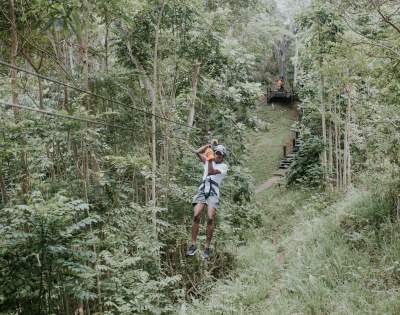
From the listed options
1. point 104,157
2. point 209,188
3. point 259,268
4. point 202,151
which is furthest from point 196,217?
point 259,268

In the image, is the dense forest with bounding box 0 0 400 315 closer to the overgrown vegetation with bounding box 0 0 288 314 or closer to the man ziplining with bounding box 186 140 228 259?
the overgrown vegetation with bounding box 0 0 288 314

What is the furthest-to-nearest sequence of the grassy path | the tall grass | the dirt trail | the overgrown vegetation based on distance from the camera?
the dirt trail < the grassy path < the tall grass < the overgrown vegetation

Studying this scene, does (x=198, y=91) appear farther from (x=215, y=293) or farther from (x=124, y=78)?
(x=215, y=293)

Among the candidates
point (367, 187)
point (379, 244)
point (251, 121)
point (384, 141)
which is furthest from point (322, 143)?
point (379, 244)

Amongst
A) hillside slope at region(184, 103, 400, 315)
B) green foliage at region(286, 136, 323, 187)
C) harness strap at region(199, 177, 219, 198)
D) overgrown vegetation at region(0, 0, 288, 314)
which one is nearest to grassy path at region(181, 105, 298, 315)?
hillside slope at region(184, 103, 400, 315)

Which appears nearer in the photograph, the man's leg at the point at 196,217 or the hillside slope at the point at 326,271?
the hillside slope at the point at 326,271

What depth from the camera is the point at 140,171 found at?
6758mm

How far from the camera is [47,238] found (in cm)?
405

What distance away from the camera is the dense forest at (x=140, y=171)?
4.28 m

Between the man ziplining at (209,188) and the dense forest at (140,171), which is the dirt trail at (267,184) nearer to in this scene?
the dense forest at (140,171)

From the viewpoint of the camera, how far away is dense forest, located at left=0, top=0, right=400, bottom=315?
169 inches

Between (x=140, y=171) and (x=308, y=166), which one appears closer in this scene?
(x=140, y=171)

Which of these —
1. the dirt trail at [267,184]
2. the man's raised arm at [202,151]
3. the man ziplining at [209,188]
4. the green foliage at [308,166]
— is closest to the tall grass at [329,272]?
the man ziplining at [209,188]

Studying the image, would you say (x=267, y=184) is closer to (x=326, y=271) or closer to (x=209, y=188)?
(x=326, y=271)
